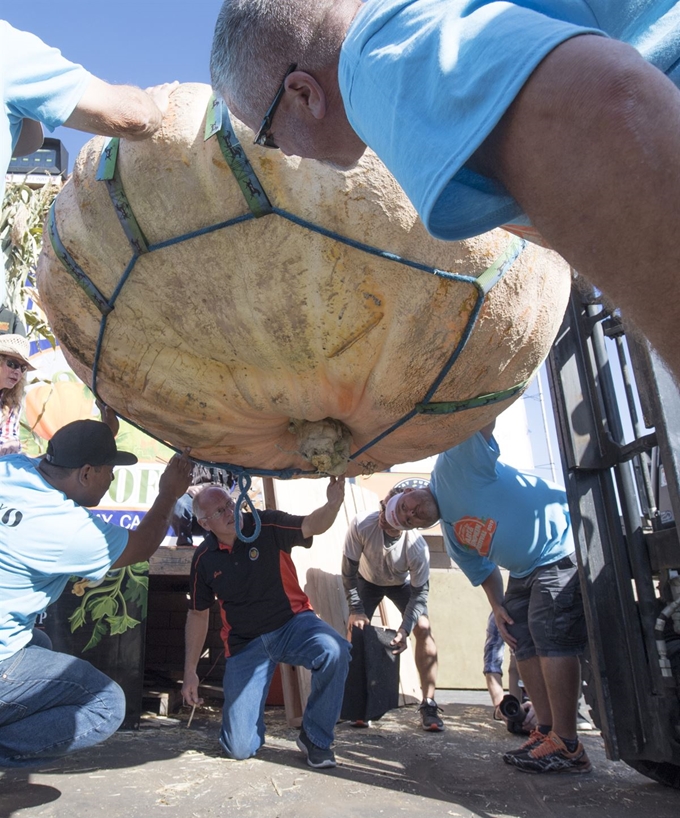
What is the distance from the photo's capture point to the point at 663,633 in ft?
9.83

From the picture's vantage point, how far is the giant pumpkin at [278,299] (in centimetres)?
184


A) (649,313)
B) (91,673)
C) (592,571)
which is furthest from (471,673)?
(649,313)

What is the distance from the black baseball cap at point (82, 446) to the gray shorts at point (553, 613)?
231 centimetres

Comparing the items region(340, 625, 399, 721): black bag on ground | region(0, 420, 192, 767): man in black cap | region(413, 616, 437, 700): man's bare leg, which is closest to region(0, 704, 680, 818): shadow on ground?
A: region(0, 420, 192, 767): man in black cap

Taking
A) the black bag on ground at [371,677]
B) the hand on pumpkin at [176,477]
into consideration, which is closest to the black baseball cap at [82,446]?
the hand on pumpkin at [176,477]

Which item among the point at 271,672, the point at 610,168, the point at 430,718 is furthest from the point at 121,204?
the point at 430,718

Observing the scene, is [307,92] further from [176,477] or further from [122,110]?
[176,477]

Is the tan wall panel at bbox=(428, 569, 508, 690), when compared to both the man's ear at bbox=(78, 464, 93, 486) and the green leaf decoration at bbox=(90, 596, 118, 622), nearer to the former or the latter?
the green leaf decoration at bbox=(90, 596, 118, 622)

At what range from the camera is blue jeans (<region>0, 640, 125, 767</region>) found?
2803 millimetres

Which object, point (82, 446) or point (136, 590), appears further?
point (136, 590)

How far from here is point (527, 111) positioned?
2.25 feet

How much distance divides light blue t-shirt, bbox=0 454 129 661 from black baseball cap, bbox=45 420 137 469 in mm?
117

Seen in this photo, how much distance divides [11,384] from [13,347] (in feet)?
0.80

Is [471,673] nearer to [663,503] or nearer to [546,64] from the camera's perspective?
[663,503]
